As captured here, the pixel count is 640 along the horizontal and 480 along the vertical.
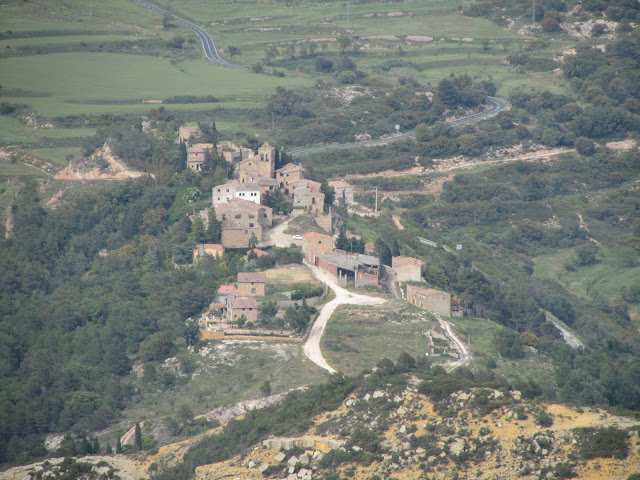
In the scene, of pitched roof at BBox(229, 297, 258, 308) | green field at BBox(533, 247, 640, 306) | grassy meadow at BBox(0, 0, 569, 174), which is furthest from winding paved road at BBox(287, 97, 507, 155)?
pitched roof at BBox(229, 297, 258, 308)

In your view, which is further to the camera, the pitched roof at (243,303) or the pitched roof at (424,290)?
the pitched roof at (424,290)

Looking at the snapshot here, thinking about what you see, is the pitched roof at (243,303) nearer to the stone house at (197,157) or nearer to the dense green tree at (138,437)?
the dense green tree at (138,437)

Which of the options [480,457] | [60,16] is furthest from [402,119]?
[480,457]

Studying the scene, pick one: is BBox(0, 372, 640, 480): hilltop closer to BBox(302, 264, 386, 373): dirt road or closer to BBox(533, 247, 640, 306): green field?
BBox(302, 264, 386, 373): dirt road

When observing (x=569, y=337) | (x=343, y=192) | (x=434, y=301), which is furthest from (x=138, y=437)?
(x=343, y=192)

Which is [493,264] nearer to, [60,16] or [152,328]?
[152,328]

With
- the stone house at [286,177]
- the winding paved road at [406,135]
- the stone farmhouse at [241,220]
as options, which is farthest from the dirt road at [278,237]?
the winding paved road at [406,135]

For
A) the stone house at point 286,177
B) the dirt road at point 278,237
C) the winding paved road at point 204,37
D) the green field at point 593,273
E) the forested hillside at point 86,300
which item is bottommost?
the green field at point 593,273
